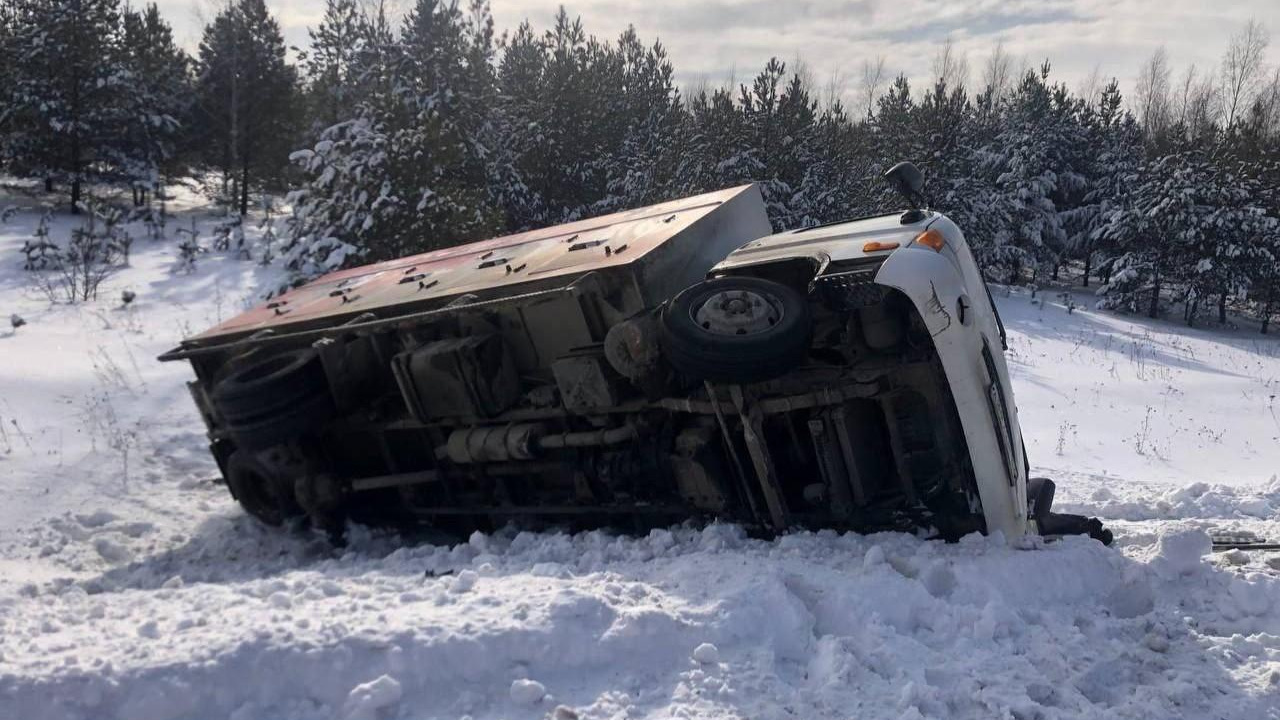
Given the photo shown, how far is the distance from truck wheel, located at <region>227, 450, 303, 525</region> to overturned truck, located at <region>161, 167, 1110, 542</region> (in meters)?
0.02

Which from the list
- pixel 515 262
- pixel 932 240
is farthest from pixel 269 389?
pixel 932 240

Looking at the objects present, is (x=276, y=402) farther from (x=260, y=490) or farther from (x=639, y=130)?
(x=639, y=130)

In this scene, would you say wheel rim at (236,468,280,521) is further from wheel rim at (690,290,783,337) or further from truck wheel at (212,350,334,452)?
wheel rim at (690,290,783,337)

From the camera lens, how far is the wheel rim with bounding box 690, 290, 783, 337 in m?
4.23

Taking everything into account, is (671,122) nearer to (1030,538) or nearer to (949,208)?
(949,208)

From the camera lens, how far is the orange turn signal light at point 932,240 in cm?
440

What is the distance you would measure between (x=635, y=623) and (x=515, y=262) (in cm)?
310

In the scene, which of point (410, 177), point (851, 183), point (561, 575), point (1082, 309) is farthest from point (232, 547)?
point (1082, 309)

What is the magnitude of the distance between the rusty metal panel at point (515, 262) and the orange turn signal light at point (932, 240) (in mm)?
1370

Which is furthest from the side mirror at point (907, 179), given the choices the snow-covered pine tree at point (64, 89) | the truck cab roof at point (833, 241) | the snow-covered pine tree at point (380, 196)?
the snow-covered pine tree at point (64, 89)

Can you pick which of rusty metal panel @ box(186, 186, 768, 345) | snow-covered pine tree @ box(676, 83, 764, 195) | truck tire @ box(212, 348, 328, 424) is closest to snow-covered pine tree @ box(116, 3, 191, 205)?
snow-covered pine tree @ box(676, 83, 764, 195)

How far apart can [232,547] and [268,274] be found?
13.3 metres

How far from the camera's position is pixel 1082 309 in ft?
91.2

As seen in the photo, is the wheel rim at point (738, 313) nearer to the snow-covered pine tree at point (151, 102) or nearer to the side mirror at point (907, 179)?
the side mirror at point (907, 179)
